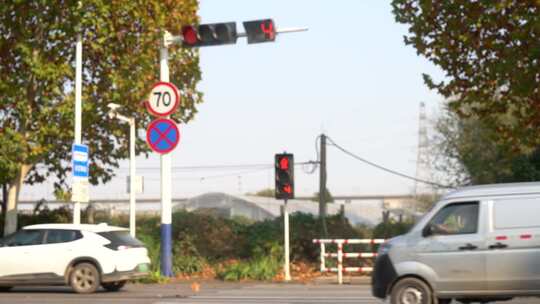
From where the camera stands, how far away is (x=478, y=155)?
55.7 meters

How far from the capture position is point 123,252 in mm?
23297

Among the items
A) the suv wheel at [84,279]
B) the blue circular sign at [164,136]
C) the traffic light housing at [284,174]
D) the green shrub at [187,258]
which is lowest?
the suv wheel at [84,279]

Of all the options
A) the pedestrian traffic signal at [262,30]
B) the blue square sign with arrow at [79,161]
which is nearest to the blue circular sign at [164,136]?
the blue square sign with arrow at [79,161]

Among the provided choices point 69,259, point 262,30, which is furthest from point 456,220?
point 69,259

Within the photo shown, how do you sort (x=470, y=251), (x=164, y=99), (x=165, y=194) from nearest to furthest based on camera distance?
(x=470, y=251) → (x=164, y=99) → (x=165, y=194)

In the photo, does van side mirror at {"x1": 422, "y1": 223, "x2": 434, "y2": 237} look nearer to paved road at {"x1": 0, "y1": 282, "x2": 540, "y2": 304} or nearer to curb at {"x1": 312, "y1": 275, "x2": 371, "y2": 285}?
paved road at {"x1": 0, "y1": 282, "x2": 540, "y2": 304}

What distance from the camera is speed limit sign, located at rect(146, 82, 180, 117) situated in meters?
26.3

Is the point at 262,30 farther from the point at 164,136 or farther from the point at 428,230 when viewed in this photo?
the point at 428,230

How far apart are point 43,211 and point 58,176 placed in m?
2.70

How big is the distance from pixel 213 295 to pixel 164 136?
19.8ft

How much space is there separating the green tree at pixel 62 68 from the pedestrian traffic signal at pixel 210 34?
7.13 metres

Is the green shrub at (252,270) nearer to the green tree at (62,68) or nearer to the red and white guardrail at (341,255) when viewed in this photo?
the red and white guardrail at (341,255)

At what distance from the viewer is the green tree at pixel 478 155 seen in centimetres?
4203

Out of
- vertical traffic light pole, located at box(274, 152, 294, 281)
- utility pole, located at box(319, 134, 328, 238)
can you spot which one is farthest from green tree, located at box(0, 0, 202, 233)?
utility pole, located at box(319, 134, 328, 238)
